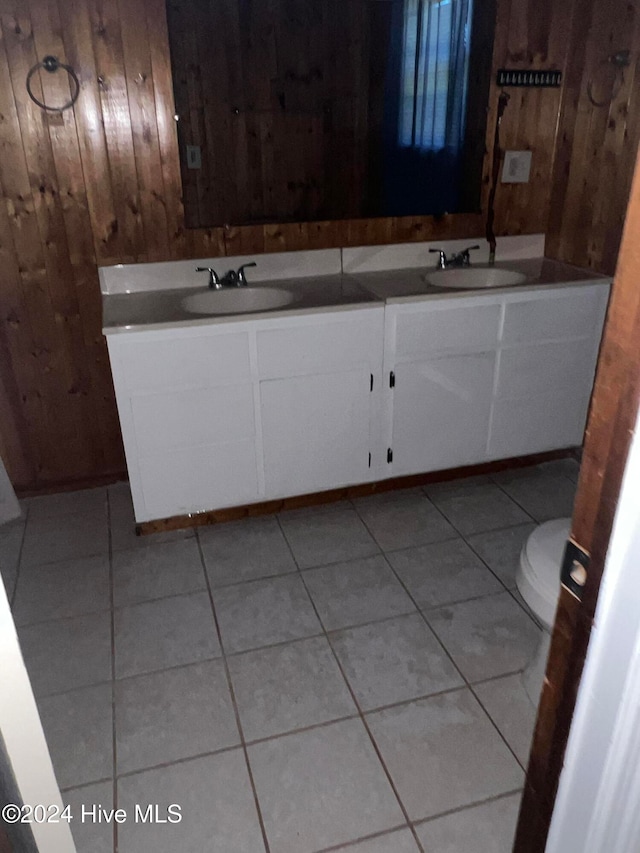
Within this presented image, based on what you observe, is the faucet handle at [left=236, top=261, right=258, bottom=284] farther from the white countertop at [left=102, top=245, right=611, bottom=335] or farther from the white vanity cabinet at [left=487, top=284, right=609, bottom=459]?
the white vanity cabinet at [left=487, top=284, right=609, bottom=459]

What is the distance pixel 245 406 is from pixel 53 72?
1.27 metres

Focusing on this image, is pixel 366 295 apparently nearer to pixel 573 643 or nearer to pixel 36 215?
pixel 36 215

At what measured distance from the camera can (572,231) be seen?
2.77 meters

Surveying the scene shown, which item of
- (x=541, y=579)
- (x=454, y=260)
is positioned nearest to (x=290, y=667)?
(x=541, y=579)

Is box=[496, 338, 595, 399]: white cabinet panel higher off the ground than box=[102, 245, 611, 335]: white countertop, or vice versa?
box=[102, 245, 611, 335]: white countertop

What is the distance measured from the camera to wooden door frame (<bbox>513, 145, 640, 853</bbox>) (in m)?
0.61

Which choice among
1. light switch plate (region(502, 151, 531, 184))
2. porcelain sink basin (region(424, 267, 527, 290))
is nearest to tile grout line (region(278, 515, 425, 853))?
porcelain sink basin (region(424, 267, 527, 290))

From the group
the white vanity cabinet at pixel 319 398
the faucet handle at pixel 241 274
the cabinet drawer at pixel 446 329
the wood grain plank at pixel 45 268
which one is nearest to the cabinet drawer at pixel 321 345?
the white vanity cabinet at pixel 319 398

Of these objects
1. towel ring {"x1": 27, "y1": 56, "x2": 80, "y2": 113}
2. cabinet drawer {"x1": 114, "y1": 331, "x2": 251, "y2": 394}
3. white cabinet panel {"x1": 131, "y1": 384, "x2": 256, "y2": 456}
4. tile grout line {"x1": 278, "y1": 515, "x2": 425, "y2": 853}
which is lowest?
tile grout line {"x1": 278, "y1": 515, "x2": 425, "y2": 853}

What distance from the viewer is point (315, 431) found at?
238 cm

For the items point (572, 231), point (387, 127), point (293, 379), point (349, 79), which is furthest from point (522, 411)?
point (349, 79)

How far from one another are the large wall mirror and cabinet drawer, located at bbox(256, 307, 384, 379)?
0.63m

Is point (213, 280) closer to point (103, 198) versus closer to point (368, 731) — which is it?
point (103, 198)

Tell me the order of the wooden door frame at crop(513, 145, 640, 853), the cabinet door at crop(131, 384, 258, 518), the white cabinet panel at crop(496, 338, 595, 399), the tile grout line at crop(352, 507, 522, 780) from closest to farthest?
the wooden door frame at crop(513, 145, 640, 853) < the tile grout line at crop(352, 507, 522, 780) < the cabinet door at crop(131, 384, 258, 518) < the white cabinet panel at crop(496, 338, 595, 399)
